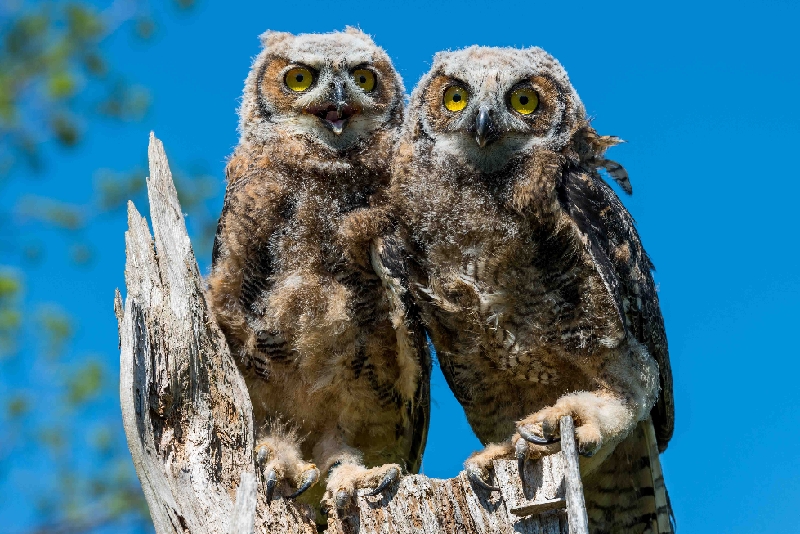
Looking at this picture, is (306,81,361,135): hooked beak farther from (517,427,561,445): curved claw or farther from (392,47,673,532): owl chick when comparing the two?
(517,427,561,445): curved claw

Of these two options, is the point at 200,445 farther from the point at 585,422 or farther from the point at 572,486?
the point at 585,422

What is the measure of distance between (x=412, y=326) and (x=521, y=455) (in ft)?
2.58

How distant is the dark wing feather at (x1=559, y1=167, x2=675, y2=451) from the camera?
3.61 m

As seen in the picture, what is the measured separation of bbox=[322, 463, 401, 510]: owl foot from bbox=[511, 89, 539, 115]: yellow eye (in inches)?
60.4

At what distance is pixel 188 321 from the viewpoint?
3.23 m

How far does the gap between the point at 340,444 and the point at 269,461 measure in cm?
53

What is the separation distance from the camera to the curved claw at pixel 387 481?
3145 millimetres

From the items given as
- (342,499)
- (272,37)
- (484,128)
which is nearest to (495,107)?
(484,128)

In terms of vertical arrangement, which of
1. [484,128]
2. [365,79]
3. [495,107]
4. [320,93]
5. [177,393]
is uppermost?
[365,79]

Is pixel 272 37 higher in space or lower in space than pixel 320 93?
higher

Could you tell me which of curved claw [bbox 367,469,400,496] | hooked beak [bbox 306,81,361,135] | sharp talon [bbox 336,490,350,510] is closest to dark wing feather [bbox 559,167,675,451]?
hooked beak [bbox 306,81,361,135]

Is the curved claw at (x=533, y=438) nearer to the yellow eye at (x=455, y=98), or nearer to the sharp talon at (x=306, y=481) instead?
the sharp talon at (x=306, y=481)

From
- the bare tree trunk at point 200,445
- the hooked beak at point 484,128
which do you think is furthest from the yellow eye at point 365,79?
the bare tree trunk at point 200,445

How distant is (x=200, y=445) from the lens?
3053 mm
